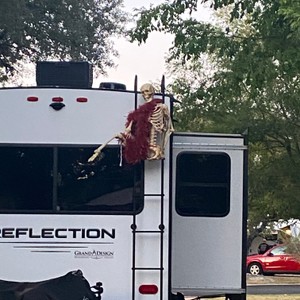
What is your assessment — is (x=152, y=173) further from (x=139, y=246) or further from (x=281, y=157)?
(x=281, y=157)

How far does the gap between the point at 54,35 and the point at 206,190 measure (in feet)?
→ 37.9

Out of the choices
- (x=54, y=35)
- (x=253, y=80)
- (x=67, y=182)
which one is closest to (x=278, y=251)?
(x=54, y=35)

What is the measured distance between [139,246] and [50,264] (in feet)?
2.90

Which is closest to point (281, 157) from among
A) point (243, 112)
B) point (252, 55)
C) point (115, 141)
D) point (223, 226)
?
point (243, 112)

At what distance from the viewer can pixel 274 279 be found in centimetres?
2998

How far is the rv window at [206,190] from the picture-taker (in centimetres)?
944

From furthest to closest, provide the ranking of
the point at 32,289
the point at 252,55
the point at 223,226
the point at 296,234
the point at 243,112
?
the point at 296,234, the point at 243,112, the point at 252,55, the point at 223,226, the point at 32,289

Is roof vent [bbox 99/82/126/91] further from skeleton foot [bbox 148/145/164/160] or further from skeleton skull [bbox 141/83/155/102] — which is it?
skeleton foot [bbox 148/145/164/160]

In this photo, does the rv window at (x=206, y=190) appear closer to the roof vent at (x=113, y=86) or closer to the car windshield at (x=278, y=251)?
the roof vent at (x=113, y=86)

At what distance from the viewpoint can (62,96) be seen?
8.69 meters

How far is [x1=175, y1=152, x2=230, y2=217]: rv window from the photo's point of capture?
372 inches

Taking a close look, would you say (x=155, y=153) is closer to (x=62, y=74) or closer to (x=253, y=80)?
(x=62, y=74)

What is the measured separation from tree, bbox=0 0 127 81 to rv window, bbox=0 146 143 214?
10234 mm

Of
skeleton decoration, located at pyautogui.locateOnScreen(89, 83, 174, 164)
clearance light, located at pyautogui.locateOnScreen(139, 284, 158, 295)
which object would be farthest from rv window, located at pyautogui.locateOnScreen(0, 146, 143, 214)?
clearance light, located at pyautogui.locateOnScreen(139, 284, 158, 295)
